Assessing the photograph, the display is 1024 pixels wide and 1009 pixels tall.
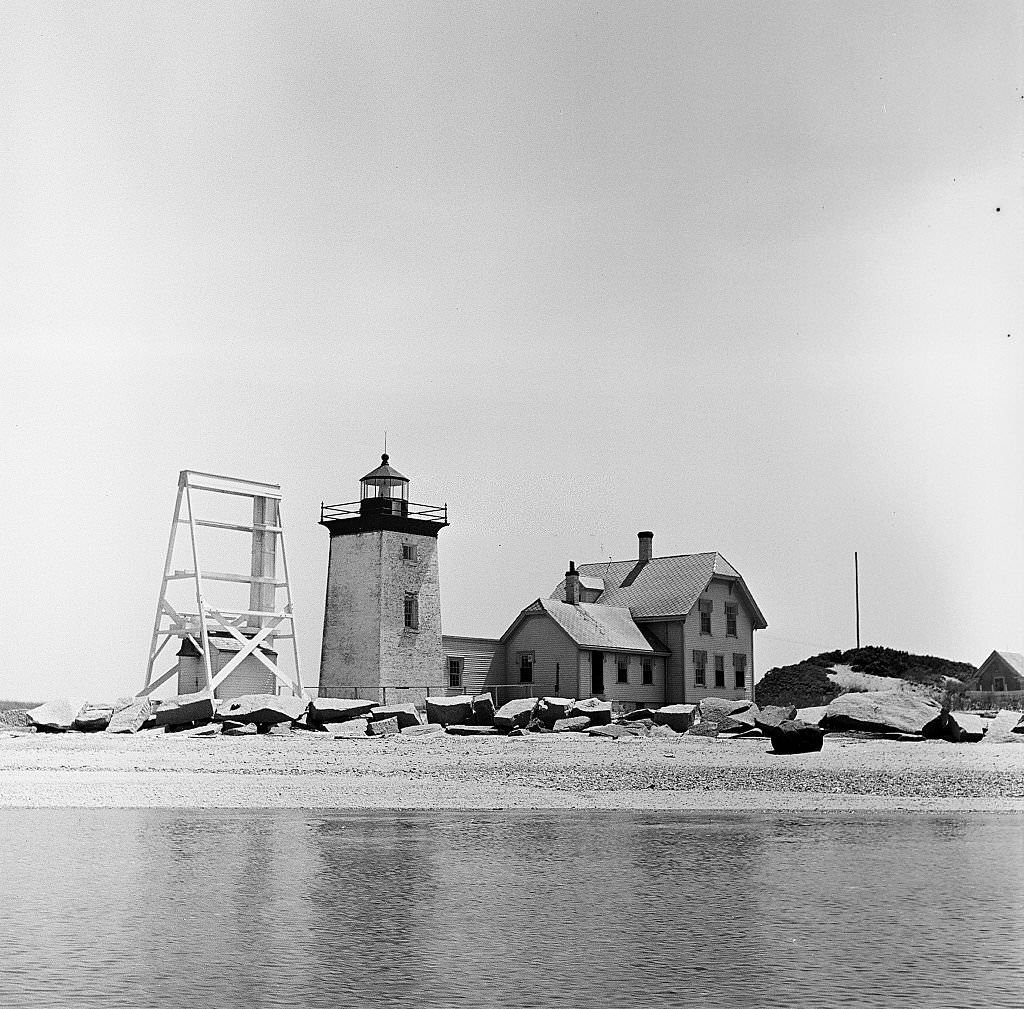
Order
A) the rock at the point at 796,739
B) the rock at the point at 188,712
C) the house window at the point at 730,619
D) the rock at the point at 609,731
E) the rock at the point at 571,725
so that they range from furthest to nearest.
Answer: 1. the house window at the point at 730,619
2. the rock at the point at 188,712
3. the rock at the point at 571,725
4. the rock at the point at 609,731
5. the rock at the point at 796,739

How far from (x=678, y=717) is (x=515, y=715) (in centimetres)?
454

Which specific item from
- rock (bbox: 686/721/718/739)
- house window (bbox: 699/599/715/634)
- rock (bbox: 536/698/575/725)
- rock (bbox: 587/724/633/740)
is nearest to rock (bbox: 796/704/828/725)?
rock (bbox: 686/721/718/739)

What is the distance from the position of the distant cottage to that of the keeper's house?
46 mm

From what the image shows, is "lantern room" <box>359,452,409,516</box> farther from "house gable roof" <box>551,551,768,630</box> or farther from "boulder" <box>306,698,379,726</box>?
"boulder" <box>306,698,379,726</box>

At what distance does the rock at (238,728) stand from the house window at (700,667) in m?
19.1

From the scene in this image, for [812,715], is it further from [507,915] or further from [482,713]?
[507,915]

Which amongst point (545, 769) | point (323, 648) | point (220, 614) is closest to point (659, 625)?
point (323, 648)

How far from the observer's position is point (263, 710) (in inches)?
1254

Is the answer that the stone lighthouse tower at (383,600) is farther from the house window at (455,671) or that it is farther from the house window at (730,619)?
the house window at (730,619)

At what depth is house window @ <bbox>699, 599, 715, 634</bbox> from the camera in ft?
154

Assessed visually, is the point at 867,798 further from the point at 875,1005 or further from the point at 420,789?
the point at 875,1005

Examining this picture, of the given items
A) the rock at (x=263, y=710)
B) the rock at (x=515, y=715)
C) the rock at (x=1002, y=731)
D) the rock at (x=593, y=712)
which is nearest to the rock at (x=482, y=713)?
the rock at (x=515, y=715)

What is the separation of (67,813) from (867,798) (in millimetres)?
10093

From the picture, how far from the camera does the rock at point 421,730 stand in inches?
1212
